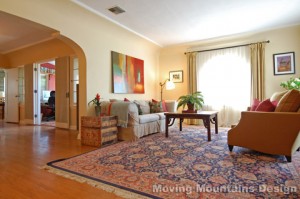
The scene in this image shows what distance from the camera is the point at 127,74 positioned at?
5191 mm

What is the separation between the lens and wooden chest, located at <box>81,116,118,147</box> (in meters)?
3.32

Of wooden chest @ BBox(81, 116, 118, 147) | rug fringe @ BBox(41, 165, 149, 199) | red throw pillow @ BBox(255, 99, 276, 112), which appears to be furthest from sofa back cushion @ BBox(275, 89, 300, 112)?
wooden chest @ BBox(81, 116, 118, 147)

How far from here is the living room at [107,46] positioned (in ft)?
10.5

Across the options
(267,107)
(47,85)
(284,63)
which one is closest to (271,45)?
(284,63)

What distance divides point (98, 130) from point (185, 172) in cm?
183

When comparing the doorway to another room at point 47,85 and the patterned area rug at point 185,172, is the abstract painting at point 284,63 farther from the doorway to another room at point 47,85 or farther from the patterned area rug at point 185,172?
the doorway to another room at point 47,85

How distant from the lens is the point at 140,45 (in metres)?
5.71

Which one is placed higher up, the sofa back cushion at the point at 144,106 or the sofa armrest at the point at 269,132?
the sofa back cushion at the point at 144,106

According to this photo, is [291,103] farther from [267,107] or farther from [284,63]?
[284,63]

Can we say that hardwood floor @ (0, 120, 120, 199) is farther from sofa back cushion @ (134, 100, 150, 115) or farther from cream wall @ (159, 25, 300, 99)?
cream wall @ (159, 25, 300, 99)

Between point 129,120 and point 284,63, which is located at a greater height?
point 284,63

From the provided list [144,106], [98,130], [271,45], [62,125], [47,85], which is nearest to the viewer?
[98,130]

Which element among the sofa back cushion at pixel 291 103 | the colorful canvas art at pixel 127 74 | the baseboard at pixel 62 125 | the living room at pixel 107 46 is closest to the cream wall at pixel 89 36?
the living room at pixel 107 46

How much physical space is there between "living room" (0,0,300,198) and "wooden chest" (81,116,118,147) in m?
0.37
